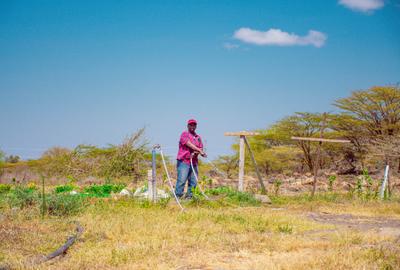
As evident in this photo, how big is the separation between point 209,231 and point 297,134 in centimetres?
1746

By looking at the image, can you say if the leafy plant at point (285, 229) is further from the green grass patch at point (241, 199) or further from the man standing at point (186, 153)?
the man standing at point (186, 153)

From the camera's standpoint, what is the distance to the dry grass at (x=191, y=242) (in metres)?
5.00

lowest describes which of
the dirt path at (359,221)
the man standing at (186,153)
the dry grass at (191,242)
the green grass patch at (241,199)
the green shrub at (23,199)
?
the dirt path at (359,221)

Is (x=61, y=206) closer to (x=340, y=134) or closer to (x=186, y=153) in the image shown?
(x=186, y=153)

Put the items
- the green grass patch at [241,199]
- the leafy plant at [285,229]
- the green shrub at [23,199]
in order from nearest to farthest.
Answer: the leafy plant at [285,229], the green shrub at [23,199], the green grass patch at [241,199]

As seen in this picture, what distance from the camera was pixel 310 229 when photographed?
724 centimetres

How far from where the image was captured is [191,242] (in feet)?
19.6

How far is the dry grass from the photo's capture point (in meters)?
5.00

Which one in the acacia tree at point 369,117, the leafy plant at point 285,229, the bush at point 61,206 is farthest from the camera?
the acacia tree at point 369,117

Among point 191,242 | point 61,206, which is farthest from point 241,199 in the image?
point 191,242

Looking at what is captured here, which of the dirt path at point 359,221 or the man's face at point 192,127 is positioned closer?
the dirt path at point 359,221

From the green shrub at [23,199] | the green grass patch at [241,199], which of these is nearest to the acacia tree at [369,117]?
the green grass patch at [241,199]

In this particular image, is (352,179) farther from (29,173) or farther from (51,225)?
(51,225)

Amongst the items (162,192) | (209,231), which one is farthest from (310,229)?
(162,192)
